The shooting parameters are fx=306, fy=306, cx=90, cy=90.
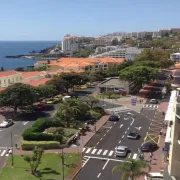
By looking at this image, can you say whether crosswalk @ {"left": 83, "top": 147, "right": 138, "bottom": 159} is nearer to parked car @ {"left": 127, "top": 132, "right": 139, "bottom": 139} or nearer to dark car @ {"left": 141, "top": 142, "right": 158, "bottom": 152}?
dark car @ {"left": 141, "top": 142, "right": 158, "bottom": 152}

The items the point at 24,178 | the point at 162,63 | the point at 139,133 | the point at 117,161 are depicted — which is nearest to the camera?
the point at 24,178

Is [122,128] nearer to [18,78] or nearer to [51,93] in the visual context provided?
[51,93]

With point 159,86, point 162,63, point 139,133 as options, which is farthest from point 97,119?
point 162,63

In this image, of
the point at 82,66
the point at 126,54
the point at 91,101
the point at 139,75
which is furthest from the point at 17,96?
the point at 126,54

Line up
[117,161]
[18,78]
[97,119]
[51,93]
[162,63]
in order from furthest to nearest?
[162,63] < [18,78] < [51,93] < [97,119] < [117,161]

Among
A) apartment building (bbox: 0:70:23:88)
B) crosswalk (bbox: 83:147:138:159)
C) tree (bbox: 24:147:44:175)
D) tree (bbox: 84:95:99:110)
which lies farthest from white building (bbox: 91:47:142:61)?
tree (bbox: 24:147:44:175)

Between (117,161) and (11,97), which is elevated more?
(11,97)
